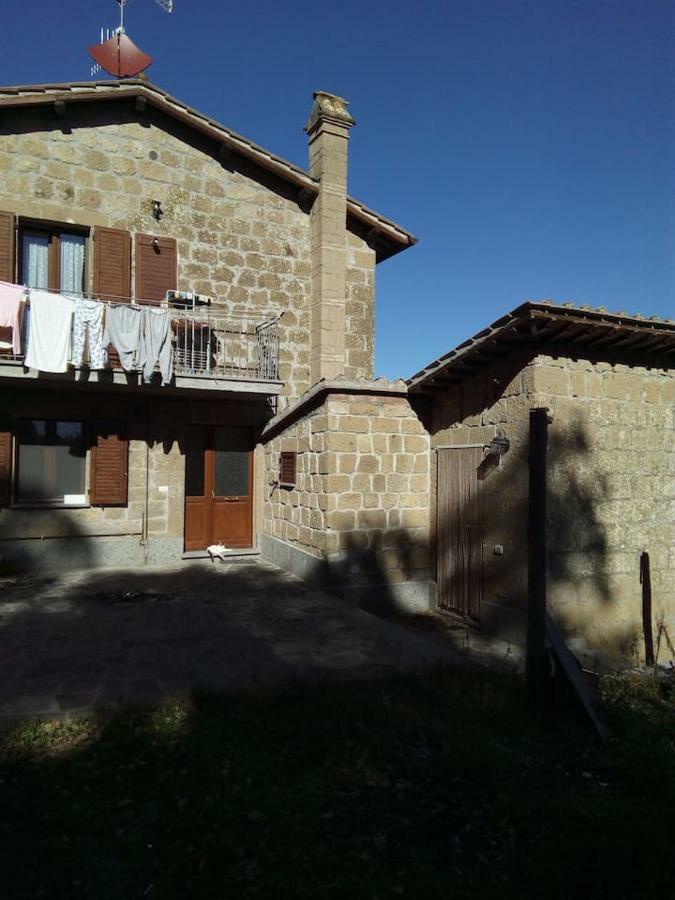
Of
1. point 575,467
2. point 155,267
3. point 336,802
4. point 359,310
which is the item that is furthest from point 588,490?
point 155,267

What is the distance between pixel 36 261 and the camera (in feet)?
33.8

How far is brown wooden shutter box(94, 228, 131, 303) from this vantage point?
33.9 feet

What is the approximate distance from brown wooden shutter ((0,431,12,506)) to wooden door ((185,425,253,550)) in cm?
288

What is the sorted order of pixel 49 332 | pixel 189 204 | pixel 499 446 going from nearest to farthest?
pixel 499 446, pixel 49 332, pixel 189 204

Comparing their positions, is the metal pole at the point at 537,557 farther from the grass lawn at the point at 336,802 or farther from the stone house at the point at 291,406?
the stone house at the point at 291,406

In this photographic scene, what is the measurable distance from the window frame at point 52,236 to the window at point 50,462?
236cm

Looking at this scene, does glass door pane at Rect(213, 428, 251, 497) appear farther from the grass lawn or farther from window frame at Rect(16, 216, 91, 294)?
the grass lawn

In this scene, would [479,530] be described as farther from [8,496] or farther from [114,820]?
[8,496]

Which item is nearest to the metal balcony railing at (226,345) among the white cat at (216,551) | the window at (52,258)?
the window at (52,258)

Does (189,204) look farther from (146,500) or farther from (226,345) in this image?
(146,500)

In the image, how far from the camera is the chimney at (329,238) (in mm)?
11828

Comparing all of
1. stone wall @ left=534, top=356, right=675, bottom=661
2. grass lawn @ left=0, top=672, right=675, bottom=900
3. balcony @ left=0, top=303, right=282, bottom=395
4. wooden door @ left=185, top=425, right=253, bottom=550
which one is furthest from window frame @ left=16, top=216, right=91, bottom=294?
grass lawn @ left=0, top=672, right=675, bottom=900

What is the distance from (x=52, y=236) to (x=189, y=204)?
8.05ft

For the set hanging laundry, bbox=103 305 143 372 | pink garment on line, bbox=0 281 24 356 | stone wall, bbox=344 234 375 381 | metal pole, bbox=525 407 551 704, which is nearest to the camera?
metal pole, bbox=525 407 551 704
